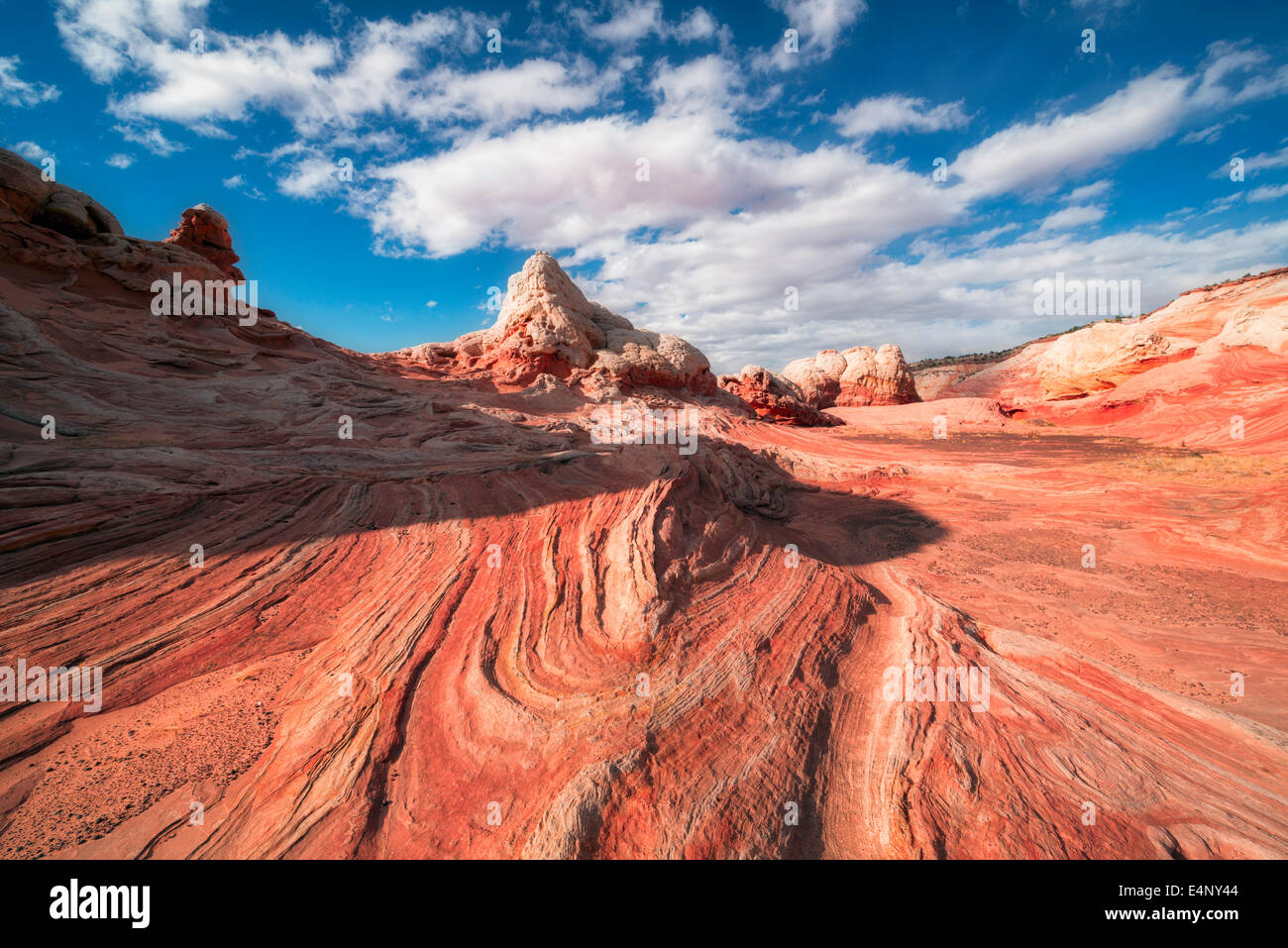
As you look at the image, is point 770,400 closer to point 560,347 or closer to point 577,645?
point 560,347

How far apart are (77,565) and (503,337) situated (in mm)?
18586

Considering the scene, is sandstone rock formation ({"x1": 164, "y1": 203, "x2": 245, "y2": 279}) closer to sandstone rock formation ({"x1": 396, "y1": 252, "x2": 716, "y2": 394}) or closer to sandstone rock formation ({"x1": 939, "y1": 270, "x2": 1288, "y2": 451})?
sandstone rock formation ({"x1": 396, "y1": 252, "x2": 716, "y2": 394})

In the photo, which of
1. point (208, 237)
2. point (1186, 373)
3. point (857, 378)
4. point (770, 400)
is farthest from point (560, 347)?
point (1186, 373)

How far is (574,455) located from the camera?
10312 millimetres

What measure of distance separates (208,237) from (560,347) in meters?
16.8

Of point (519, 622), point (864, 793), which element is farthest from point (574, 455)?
point (864, 793)

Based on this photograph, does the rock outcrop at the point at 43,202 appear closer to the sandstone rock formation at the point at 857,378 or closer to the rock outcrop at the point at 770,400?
the rock outcrop at the point at 770,400

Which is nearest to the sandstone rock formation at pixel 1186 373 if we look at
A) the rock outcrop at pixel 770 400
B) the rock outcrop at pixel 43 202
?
the rock outcrop at pixel 770 400

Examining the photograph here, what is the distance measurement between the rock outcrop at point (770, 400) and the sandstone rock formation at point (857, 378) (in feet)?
16.3

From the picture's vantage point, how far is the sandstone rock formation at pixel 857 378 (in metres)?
33.9

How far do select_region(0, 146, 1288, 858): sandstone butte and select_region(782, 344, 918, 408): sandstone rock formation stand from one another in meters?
22.7

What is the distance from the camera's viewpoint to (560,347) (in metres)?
21.4
